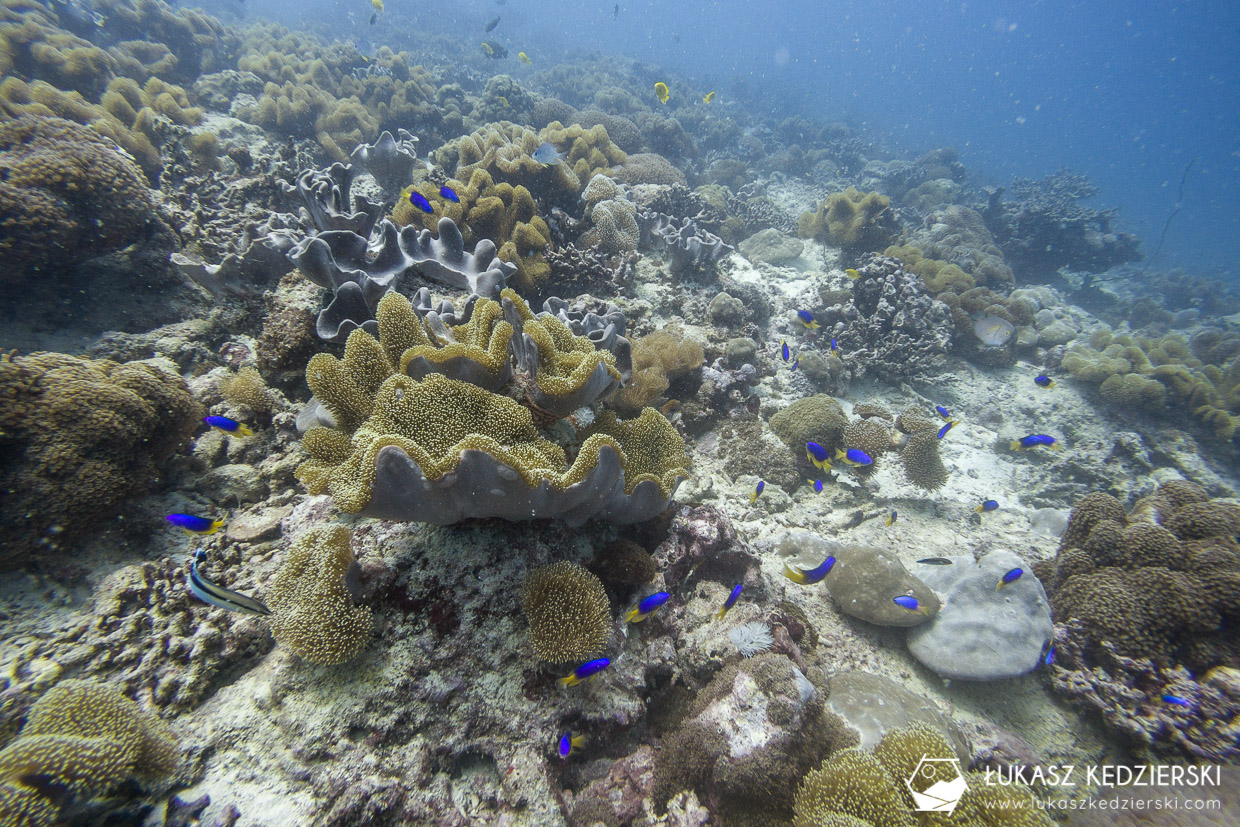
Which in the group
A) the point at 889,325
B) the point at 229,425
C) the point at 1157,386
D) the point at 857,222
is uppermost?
the point at 857,222

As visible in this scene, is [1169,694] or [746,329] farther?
[746,329]

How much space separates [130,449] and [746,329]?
6739 millimetres

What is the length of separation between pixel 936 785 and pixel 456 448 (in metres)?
3.25

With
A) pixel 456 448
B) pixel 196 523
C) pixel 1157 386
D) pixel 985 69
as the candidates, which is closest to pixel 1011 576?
pixel 456 448

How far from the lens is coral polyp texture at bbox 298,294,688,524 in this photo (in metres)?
2.25

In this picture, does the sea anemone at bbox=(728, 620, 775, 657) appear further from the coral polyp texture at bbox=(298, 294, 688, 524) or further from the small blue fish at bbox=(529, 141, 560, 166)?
the small blue fish at bbox=(529, 141, 560, 166)

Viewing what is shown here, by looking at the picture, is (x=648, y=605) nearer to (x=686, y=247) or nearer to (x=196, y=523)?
(x=196, y=523)

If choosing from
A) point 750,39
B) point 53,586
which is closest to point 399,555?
point 53,586

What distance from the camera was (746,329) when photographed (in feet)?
22.7

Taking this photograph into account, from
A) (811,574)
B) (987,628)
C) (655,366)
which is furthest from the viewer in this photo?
(655,366)

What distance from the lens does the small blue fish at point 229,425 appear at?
3.10m

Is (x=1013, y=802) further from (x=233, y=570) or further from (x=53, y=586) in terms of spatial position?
(x=53, y=586)

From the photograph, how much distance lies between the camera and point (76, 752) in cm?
181

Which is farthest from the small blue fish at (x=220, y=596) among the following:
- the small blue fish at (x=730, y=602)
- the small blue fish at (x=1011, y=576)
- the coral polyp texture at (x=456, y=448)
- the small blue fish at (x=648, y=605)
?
the small blue fish at (x=1011, y=576)
